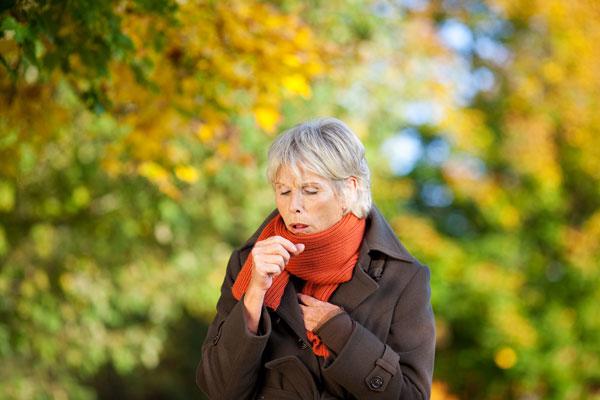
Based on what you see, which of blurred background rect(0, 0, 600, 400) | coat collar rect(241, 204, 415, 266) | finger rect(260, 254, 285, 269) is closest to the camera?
finger rect(260, 254, 285, 269)

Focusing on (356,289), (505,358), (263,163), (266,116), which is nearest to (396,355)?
(356,289)

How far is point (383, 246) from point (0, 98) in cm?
320

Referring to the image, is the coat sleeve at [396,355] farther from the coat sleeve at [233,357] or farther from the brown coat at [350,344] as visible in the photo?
the coat sleeve at [233,357]

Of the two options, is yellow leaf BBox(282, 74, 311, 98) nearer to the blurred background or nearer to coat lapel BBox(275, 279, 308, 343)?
the blurred background

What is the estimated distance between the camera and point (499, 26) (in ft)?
45.9

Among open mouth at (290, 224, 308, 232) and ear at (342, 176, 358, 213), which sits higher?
ear at (342, 176, 358, 213)

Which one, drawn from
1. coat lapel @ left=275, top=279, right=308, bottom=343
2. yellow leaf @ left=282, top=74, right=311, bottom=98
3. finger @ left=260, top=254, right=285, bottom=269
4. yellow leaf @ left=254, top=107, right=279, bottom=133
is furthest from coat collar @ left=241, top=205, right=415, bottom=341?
yellow leaf @ left=254, top=107, right=279, bottom=133

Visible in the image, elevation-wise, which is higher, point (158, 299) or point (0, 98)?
point (0, 98)

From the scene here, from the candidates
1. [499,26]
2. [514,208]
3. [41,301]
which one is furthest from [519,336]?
[41,301]

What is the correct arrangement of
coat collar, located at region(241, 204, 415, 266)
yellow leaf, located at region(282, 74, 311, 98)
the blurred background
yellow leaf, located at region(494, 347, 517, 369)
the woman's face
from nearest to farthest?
the woman's face → coat collar, located at region(241, 204, 415, 266) → yellow leaf, located at region(282, 74, 311, 98) → the blurred background → yellow leaf, located at region(494, 347, 517, 369)

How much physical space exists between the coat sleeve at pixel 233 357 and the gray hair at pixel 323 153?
369mm

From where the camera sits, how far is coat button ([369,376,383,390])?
2.53 metres

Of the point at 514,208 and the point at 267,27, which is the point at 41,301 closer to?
the point at 267,27

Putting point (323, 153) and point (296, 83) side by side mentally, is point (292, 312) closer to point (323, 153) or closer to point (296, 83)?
point (323, 153)
